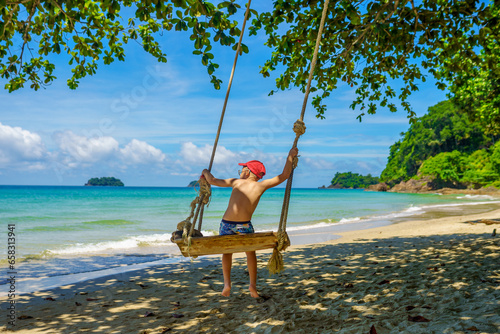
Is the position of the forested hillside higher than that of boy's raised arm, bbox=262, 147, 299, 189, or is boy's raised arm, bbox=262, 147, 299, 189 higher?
the forested hillside

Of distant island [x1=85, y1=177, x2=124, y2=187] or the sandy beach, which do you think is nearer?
the sandy beach

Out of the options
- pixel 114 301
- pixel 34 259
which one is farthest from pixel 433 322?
pixel 34 259

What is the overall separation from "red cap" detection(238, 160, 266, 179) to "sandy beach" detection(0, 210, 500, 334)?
152cm

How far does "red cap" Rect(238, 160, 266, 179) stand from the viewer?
156 inches

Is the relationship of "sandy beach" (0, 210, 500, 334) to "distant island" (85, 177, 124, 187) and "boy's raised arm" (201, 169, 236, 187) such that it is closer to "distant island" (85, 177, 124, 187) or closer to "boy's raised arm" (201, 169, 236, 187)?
"boy's raised arm" (201, 169, 236, 187)

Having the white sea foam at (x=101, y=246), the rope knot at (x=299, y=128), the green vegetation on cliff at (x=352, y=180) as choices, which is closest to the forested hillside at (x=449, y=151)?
the white sea foam at (x=101, y=246)

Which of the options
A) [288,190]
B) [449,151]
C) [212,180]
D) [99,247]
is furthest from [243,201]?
[449,151]

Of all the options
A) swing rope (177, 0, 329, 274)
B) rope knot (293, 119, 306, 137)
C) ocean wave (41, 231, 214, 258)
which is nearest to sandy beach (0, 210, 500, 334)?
swing rope (177, 0, 329, 274)

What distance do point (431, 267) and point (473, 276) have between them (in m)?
0.79

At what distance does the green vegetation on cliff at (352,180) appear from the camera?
134738 mm

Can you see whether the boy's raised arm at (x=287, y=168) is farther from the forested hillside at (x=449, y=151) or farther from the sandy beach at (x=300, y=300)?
the forested hillside at (x=449, y=151)

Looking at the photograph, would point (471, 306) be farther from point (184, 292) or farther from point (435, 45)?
point (435, 45)

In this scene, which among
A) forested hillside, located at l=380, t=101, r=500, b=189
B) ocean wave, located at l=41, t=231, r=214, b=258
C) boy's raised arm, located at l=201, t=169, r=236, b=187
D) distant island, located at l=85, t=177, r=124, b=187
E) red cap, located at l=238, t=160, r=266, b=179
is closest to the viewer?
boy's raised arm, located at l=201, t=169, r=236, b=187

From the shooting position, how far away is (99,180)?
5202 inches
